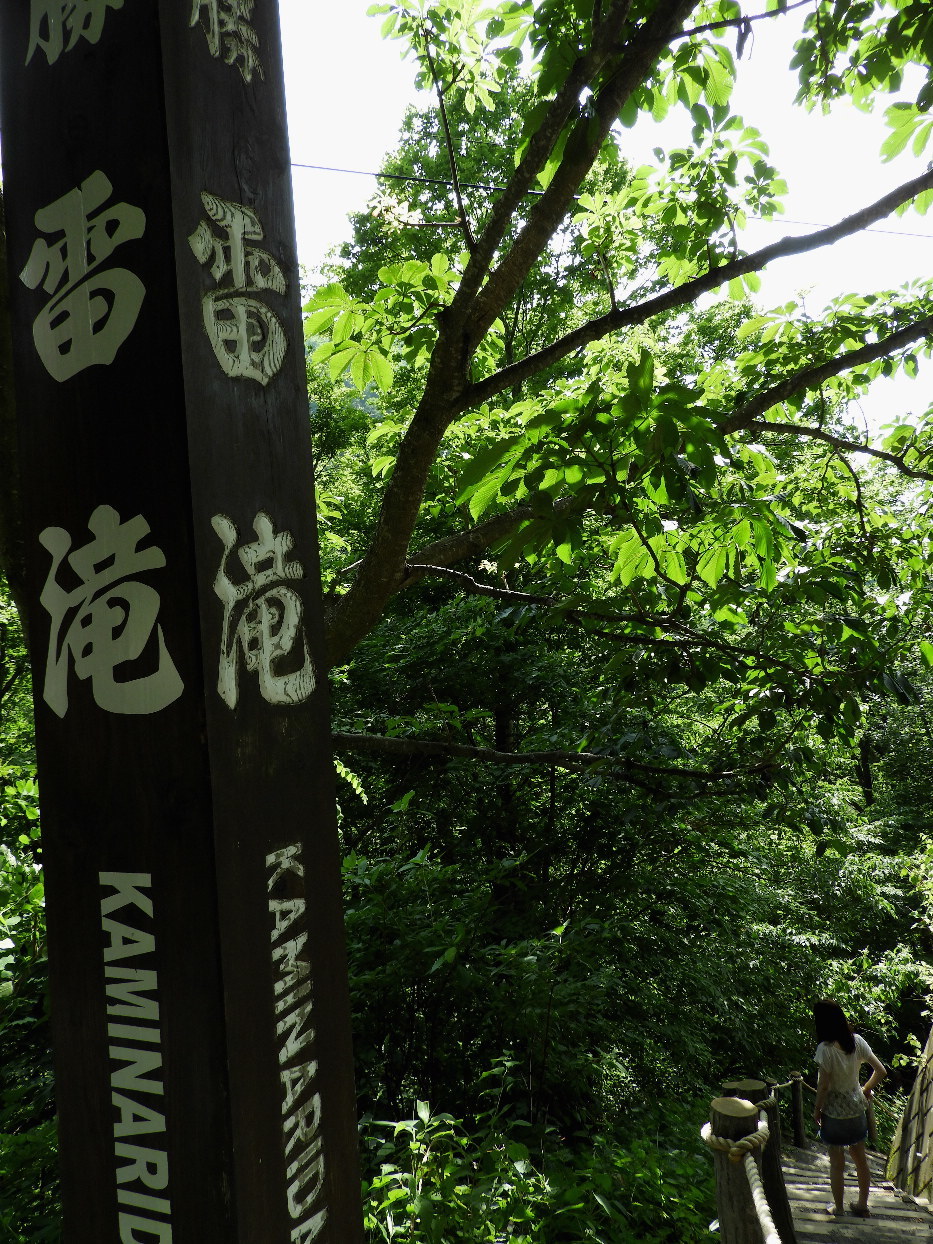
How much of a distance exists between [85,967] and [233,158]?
124cm

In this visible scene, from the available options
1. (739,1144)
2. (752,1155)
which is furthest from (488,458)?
(752,1155)

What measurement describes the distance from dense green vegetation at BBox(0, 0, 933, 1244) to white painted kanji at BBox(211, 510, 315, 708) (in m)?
0.63

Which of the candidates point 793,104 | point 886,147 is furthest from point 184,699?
point 793,104

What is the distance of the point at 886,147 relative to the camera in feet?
6.88

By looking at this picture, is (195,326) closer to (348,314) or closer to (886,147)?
(348,314)

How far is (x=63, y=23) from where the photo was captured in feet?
4.27

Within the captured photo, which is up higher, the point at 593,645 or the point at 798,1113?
the point at 593,645

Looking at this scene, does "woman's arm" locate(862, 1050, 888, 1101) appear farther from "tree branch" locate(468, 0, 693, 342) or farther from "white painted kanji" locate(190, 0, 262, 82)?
"white painted kanji" locate(190, 0, 262, 82)

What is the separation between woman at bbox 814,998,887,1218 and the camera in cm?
463

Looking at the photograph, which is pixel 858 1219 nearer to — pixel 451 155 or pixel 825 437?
pixel 825 437

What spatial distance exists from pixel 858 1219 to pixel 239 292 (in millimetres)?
5713

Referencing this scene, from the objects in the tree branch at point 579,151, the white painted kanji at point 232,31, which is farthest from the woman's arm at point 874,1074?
the white painted kanji at point 232,31

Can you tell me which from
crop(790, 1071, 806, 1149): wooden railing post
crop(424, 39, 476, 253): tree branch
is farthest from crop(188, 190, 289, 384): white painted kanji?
crop(790, 1071, 806, 1149): wooden railing post

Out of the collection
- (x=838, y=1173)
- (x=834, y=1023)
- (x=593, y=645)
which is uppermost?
(x=593, y=645)
